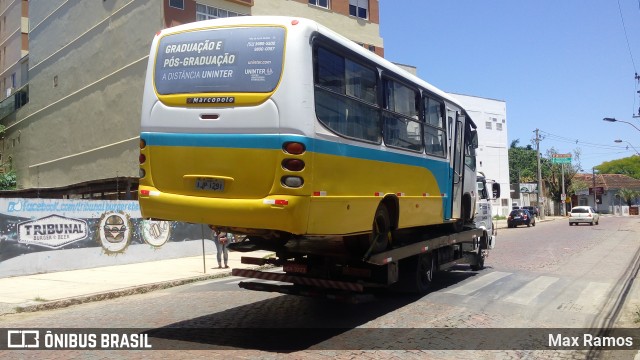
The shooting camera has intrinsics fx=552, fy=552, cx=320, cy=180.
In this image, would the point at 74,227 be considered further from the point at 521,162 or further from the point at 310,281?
the point at 521,162

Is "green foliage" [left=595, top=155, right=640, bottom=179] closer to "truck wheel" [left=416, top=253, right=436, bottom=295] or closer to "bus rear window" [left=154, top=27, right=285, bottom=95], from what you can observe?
"truck wheel" [left=416, top=253, right=436, bottom=295]

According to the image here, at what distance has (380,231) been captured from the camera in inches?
325

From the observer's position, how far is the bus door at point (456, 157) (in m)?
11.3

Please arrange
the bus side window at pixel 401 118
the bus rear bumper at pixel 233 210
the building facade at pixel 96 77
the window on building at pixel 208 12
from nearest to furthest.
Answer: the bus rear bumper at pixel 233 210
the bus side window at pixel 401 118
the window on building at pixel 208 12
the building facade at pixel 96 77

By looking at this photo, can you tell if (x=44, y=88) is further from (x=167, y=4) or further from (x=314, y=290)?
(x=314, y=290)

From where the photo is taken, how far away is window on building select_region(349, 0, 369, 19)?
37.6m

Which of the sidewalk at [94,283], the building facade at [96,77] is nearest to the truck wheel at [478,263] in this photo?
the sidewalk at [94,283]

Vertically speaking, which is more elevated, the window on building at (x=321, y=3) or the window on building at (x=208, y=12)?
the window on building at (x=321, y=3)

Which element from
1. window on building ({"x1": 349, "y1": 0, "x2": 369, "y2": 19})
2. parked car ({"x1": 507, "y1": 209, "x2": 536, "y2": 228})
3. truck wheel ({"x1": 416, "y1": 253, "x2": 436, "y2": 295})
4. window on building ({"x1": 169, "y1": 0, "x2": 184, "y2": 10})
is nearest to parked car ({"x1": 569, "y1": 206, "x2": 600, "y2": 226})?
parked car ({"x1": 507, "y1": 209, "x2": 536, "y2": 228})

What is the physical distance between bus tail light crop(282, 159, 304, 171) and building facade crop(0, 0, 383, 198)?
68.9 ft

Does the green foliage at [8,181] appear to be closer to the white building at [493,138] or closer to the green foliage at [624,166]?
the white building at [493,138]

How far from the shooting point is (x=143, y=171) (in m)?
7.07

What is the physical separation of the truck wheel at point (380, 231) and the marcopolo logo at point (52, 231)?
11.0 meters

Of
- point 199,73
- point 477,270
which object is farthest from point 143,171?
point 477,270
